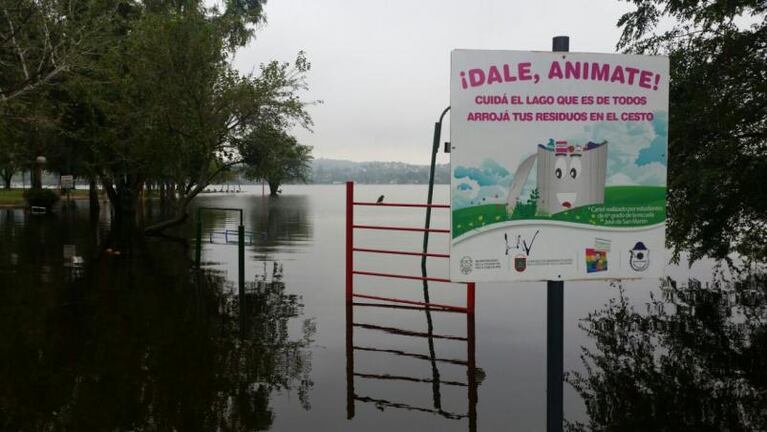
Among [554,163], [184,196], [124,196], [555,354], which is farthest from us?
[124,196]

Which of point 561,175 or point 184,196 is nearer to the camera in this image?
point 561,175

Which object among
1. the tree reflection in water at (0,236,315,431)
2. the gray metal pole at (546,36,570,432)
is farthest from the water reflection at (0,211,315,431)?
the gray metal pole at (546,36,570,432)

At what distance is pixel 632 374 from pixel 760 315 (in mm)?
3347

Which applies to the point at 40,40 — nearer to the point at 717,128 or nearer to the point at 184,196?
the point at 184,196

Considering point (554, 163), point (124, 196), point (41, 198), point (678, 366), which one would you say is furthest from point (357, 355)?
point (41, 198)

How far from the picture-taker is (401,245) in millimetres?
18719

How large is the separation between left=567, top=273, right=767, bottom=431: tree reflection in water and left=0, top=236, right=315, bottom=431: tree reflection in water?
260 centimetres

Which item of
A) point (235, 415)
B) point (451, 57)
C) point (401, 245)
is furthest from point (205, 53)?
point (451, 57)

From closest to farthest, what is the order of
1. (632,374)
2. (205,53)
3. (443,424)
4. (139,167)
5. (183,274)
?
(443,424) < (632,374) < (183,274) < (205,53) < (139,167)

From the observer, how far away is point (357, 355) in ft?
20.7

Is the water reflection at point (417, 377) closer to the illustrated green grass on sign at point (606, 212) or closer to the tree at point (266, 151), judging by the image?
the illustrated green grass on sign at point (606, 212)

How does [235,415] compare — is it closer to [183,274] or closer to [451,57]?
[451,57]

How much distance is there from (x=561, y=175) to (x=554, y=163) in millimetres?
68

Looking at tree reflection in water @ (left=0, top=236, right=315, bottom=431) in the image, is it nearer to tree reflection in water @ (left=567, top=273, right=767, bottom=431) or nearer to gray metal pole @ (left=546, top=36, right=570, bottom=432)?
gray metal pole @ (left=546, top=36, right=570, bottom=432)
